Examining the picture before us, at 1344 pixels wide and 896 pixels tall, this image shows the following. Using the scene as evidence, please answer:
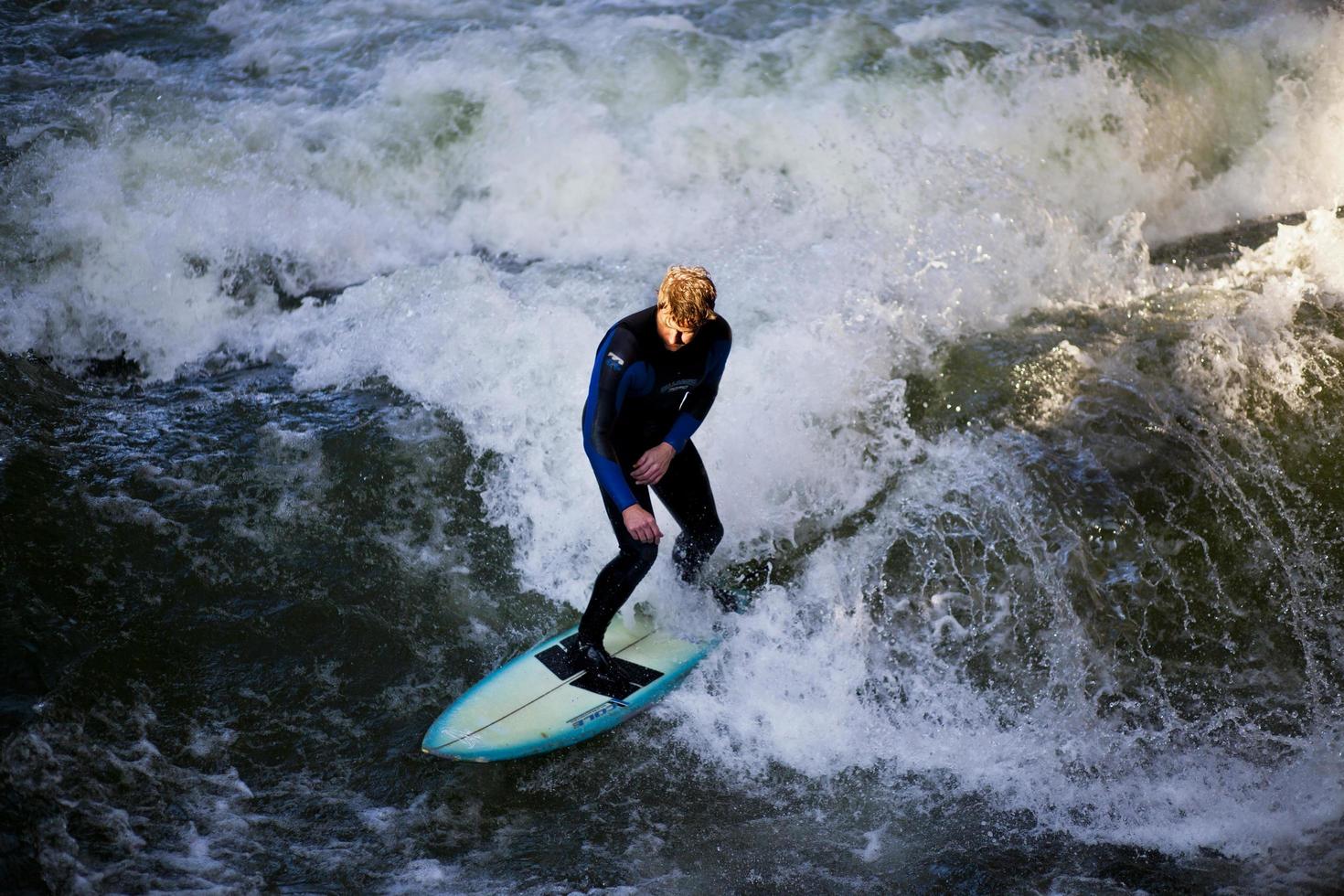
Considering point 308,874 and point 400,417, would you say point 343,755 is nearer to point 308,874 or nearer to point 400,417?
point 308,874

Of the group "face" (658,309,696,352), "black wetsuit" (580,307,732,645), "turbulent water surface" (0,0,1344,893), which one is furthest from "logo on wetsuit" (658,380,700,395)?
"turbulent water surface" (0,0,1344,893)

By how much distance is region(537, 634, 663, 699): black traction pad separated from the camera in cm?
439

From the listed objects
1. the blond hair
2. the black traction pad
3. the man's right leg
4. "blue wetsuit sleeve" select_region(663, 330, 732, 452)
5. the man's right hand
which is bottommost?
the black traction pad

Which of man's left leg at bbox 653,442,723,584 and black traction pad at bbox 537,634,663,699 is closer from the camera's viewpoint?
man's left leg at bbox 653,442,723,584

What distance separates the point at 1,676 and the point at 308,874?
1.51 m

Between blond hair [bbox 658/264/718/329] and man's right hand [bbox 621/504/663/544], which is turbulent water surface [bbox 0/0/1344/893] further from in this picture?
blond hair [bbox 658/264/718/329]

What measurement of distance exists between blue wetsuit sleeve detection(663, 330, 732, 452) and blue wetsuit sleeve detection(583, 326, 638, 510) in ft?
0.89

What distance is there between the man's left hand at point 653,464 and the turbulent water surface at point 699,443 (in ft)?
3.30

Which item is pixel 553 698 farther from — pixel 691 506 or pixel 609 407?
pixel 609 407

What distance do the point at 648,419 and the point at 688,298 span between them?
63cm

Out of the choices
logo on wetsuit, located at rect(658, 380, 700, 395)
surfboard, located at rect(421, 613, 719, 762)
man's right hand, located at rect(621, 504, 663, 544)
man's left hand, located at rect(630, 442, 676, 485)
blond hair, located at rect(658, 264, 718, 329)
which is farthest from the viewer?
surfboard, located at rect(421, 613, 719, 762)

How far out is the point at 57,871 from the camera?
11.1 feet

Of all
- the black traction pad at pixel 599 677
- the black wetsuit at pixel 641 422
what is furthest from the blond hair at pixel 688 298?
the black traction pad at pixel 599 677

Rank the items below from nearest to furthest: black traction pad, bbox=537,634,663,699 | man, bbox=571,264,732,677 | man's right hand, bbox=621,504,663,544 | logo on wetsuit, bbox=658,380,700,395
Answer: man, bbox=571,264,732,677
man's right hand, bbox=621,504,663,544
logo on wetsuit, bbox=658,380,700,395
black traction pad, bbox=537,634,663,699
